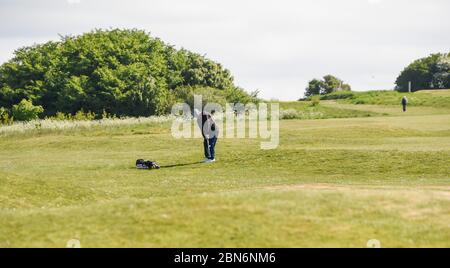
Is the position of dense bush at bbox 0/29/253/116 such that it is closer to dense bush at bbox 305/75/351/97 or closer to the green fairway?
the green fairway

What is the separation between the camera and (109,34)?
102 m

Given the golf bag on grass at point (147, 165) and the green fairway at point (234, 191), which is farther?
the golf bag on grass at point (147, 165)

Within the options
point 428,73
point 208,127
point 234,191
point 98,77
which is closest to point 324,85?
point 428,73

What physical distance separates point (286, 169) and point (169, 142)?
671 inches

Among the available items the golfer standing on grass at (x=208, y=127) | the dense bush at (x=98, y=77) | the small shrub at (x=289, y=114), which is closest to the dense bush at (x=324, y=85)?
the dense bush at (x=98, y=77)

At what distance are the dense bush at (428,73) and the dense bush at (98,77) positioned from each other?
2972 inches

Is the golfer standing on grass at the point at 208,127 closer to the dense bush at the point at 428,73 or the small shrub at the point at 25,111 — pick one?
the small shrub at the point at 25,111

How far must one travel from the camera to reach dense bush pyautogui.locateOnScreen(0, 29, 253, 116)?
288 feet

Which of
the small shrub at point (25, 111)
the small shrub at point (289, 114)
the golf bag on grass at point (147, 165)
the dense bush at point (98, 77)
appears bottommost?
the golf bag on grass at point (147, 165)

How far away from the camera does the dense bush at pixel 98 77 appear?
87.8m

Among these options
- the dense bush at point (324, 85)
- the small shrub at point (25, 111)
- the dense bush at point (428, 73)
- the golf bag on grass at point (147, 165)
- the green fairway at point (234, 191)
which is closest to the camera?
the green fairway at point (234, 191)

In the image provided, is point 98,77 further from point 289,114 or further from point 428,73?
point 428,73

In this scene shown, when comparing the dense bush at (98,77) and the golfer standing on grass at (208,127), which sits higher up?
the dense bush at (98,77)

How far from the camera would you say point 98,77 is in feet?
292
